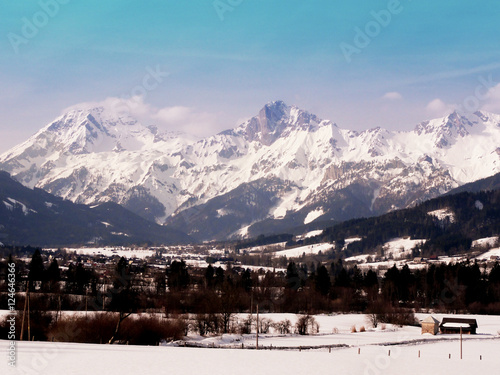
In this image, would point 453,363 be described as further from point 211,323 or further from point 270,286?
point 270,286

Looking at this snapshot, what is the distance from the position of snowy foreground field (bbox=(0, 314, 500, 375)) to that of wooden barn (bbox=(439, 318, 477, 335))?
15.4m

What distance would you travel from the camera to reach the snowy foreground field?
61.8 metres

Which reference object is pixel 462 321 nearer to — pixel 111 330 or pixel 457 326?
pixel 457 326

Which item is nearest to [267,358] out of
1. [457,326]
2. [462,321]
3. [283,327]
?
[283,327]

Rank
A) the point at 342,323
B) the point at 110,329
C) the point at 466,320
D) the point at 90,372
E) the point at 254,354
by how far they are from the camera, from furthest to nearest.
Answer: the point at 342,323 < the point at 466,320 < the point at 110,329 < the point at 254,354 < the point at 90,372

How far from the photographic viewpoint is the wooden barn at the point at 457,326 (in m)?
121

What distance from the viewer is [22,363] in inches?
2352

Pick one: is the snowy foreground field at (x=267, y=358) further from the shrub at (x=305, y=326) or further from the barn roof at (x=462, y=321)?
the barn roof at (x=462, y=321)

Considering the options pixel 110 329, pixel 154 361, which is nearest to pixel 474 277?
pixel 110 329

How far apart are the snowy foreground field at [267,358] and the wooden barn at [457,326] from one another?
15.4 metres

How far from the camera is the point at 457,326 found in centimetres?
12388

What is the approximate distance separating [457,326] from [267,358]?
211ft

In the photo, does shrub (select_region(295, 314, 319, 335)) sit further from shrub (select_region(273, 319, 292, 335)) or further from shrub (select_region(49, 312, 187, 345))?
shrub (select_region(49, 312, 187, 345))

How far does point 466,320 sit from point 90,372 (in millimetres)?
86686
